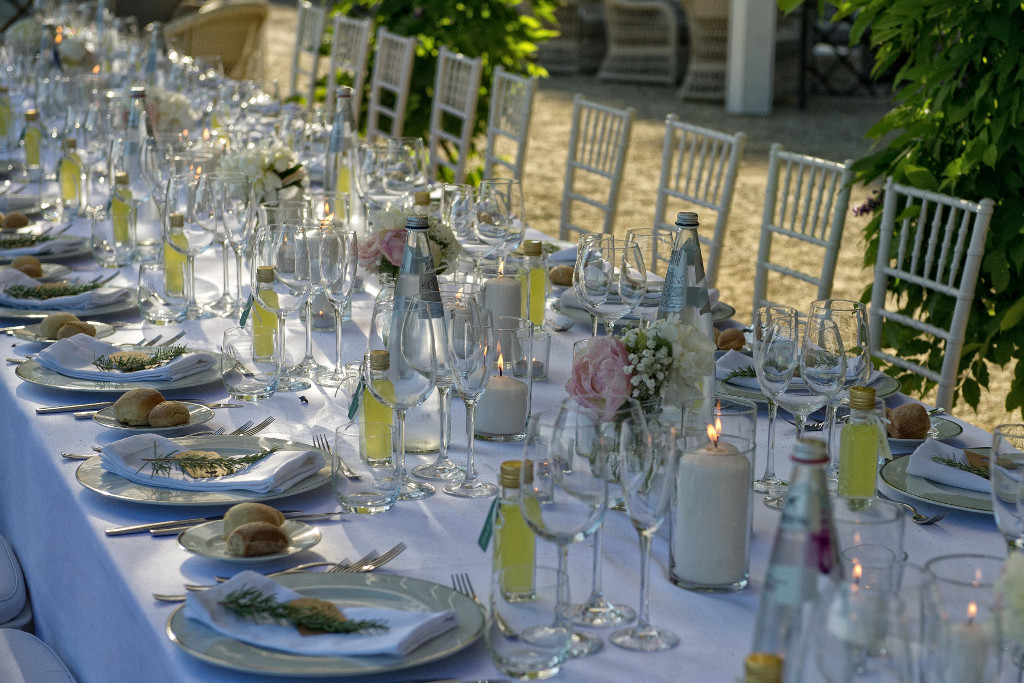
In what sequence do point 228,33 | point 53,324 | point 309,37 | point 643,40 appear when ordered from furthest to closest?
point 643,40
point 228,33
point 309,37
point 53,324

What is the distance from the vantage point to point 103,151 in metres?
2.86

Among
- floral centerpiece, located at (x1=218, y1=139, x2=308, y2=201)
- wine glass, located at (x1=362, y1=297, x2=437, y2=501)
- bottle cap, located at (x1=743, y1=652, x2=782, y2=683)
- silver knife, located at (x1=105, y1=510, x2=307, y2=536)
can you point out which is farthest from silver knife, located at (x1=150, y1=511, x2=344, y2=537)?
floral centerpiece, located at (x1=218, y1=139, x2=308, y2=201)

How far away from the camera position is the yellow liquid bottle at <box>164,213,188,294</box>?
7.04 ft

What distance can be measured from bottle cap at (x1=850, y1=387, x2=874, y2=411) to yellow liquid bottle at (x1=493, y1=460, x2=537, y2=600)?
0.47 m

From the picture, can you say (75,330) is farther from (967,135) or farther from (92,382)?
(967,135)

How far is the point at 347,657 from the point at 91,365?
3.27ft

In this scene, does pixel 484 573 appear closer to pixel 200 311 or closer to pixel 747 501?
pixel 747 501

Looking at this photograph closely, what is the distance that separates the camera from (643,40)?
36.2ft

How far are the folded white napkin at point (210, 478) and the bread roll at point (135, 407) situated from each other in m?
0.13

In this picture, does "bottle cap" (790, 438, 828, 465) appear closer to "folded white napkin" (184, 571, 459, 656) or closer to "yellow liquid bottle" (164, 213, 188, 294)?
"folded white napkin" (184, 571, 459, 656)

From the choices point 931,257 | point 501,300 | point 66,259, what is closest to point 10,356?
point 66,259

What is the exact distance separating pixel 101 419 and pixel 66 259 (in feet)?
3.39

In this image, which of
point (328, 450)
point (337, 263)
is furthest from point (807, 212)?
point (328, 450)

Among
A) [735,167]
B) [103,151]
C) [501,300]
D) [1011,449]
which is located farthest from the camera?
[735,167]
